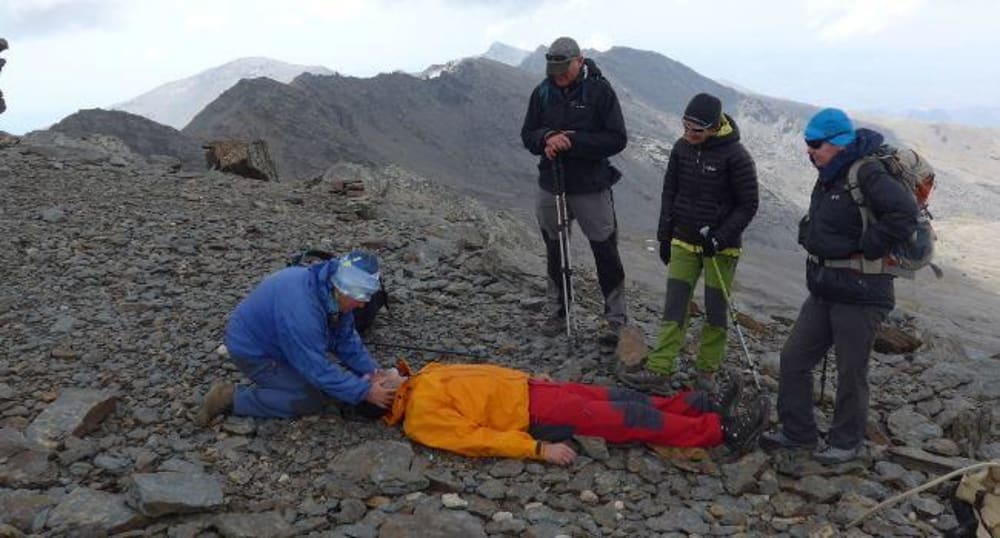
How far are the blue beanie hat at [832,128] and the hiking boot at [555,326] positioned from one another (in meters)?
3.90

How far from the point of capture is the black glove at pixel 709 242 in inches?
278

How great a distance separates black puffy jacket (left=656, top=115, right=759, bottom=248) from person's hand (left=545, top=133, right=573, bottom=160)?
105 cm

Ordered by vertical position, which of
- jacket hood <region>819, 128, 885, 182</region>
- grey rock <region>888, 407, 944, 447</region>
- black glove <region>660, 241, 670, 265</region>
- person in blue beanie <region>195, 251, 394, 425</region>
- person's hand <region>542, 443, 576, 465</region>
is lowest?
grey rock <region>888, 407, 944, 447</region>

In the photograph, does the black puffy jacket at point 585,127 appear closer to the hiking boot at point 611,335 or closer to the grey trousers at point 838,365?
the hiking boot at point 611,335

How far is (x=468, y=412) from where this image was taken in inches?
251

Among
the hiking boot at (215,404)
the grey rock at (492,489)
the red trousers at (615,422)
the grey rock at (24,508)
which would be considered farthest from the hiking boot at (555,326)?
the grey rock at (24,508)

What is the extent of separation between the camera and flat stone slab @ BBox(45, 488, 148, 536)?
518 cm

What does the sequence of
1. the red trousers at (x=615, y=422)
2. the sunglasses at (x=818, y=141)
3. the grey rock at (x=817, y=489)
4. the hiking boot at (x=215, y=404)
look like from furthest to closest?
the hiking boot at (x=215, y=404), the red trousers at (x=615, y=422), the grey rock at (x=817, y=489), the sunglasses at (x=818, y=141)

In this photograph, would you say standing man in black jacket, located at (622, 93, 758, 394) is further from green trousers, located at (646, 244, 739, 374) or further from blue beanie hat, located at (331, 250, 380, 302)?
blue beanie hat, located at (331, 250, 380, 302)

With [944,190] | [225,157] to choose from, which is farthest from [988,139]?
[225,157]

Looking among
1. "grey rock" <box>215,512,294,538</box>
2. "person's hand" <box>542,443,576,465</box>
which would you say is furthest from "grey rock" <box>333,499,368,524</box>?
"person's hand" <box>542,443,576,465</box>

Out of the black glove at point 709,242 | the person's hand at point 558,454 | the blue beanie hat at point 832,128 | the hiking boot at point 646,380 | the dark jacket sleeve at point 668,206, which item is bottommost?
the person's hand at point 558,454

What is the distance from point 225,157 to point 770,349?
13.6 meters

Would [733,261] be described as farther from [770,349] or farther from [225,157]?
[225,157]
